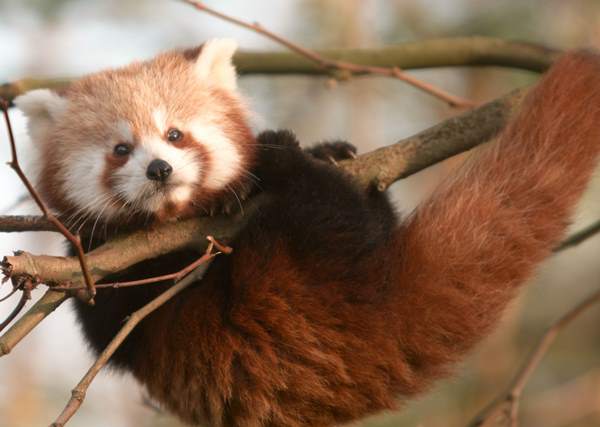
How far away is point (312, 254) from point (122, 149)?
3.70 feet

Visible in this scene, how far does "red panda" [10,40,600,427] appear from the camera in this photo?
3.94 m

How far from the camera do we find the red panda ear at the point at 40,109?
454cm

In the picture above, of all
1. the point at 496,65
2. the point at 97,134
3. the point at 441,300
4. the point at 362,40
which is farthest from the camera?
the point at 362,40

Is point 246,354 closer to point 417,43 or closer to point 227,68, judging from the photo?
Result: point 227,68

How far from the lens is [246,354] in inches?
156

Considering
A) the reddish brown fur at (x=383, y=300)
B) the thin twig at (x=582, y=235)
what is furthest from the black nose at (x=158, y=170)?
the thin twig at (x=582, y=235)

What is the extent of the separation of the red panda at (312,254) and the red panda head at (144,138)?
0.04ft

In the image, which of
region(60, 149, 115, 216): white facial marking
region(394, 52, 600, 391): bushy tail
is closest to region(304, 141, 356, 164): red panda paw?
region(394, 52, 600, 391): bushy tail

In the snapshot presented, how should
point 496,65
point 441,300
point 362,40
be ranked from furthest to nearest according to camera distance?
point 362,40
point 496,65
point 441,300

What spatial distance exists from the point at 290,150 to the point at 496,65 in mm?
1836

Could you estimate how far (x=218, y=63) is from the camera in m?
4.84

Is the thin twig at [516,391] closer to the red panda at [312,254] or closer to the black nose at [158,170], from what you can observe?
the red panda at [312,254]

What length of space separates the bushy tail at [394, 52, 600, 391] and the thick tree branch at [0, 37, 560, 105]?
109 cm

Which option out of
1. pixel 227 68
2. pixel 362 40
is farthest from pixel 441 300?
pixel 362 40
